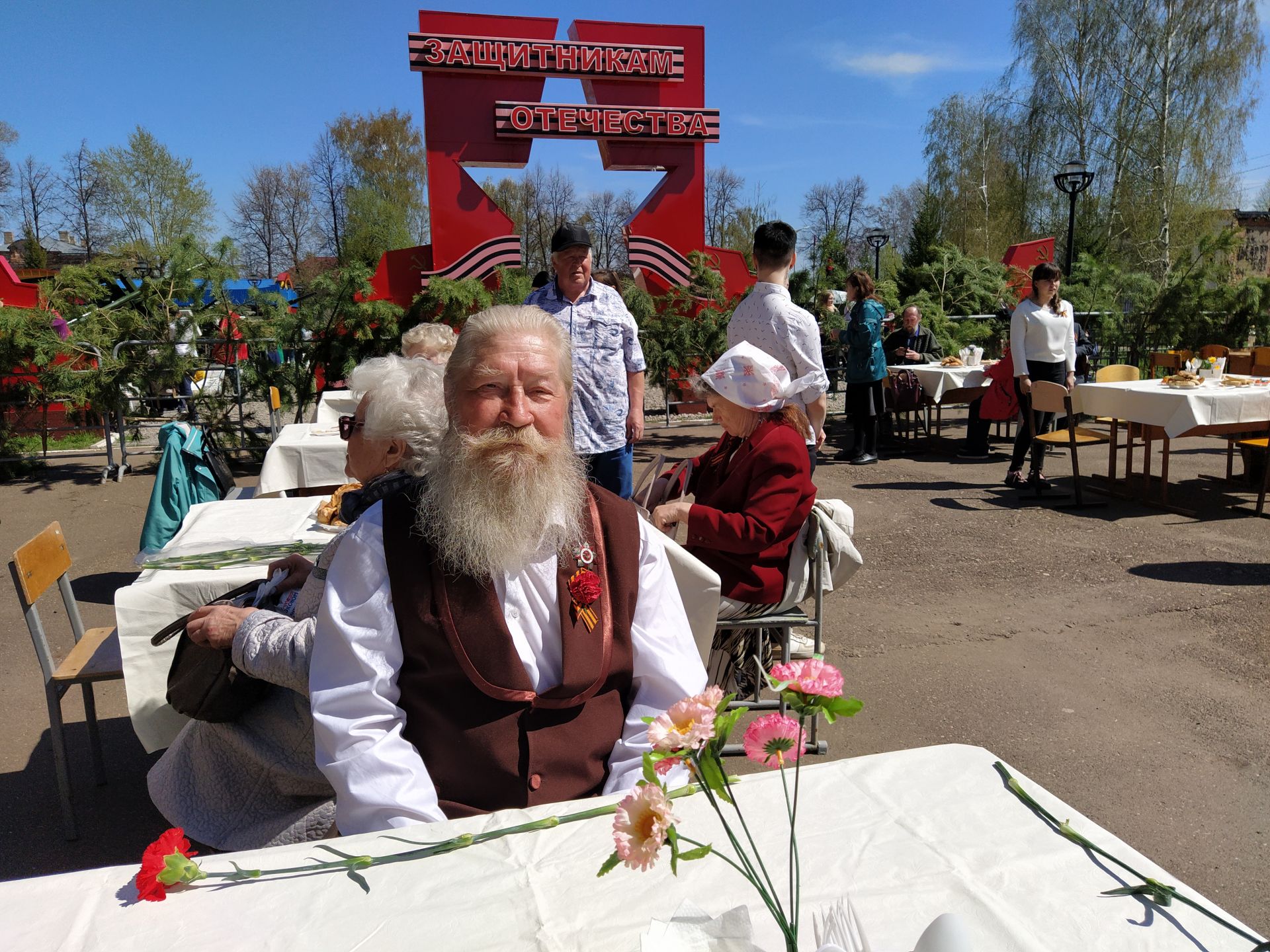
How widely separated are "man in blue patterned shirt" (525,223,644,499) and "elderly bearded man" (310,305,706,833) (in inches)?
122

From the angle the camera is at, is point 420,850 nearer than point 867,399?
Yes

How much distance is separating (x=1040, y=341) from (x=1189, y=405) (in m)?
1.27

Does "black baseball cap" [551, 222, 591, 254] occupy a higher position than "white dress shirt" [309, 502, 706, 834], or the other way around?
"black baseball cap" [551, 222, 591, 254]

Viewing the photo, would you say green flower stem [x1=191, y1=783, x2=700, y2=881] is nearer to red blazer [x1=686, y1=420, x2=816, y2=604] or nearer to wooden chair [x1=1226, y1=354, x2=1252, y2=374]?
red blazer [x1=686, y1=420, x2=816, y2=604]

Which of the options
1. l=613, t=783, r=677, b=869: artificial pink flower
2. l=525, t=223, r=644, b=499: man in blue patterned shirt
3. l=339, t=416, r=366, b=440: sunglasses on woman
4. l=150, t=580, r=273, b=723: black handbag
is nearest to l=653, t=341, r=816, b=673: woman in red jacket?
l=339, t=416, r=366, b=440: sunglasses on woman

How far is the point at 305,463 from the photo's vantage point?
5.94 metres

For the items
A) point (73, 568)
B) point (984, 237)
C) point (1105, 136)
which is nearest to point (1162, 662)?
point (73, 568)

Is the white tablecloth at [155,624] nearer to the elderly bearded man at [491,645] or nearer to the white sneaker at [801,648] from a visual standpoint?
the elderly bearded man at [491,645]

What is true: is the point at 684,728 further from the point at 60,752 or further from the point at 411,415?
the point at 60,752

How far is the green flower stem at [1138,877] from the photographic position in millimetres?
1062

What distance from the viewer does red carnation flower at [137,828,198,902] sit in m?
1.17

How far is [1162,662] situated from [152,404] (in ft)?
32.3

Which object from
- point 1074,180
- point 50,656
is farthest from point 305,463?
point 1074,180

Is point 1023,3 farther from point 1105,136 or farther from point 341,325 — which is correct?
point 341,325
